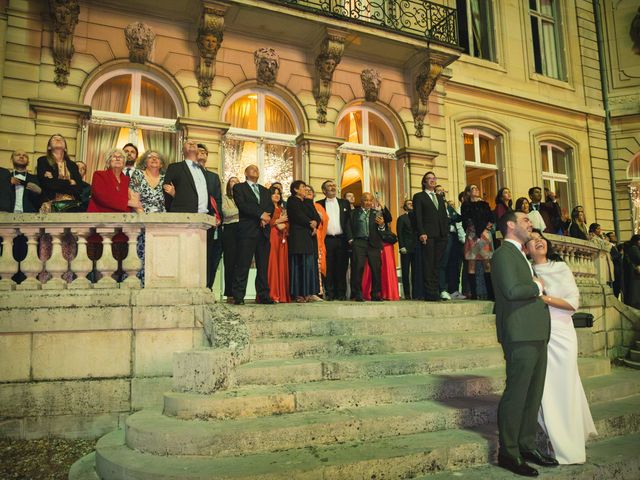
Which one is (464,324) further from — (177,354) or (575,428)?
(177,354)

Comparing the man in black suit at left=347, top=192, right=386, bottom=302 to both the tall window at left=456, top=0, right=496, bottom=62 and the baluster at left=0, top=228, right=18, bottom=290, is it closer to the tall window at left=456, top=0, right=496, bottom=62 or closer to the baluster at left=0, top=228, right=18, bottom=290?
the baluster at left=0, top=228, right=18, bottom=290

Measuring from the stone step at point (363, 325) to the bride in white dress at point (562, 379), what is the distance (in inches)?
79.2

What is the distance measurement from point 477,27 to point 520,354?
40.8 ft

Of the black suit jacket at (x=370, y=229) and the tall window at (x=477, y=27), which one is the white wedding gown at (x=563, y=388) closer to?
the black suit jacket at (x=370, y=229)

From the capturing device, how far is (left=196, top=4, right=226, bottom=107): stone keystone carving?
29.1 feet

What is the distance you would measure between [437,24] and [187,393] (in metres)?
10.4

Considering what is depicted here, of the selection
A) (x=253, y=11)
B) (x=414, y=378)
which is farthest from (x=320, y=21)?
(x=414, y=378)

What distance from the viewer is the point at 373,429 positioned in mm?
3477

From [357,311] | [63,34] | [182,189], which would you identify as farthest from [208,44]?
[357,311]

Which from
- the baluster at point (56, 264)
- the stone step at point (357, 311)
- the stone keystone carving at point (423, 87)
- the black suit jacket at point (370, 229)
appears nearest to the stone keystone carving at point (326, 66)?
the stone keystone carving at point (423, 87)

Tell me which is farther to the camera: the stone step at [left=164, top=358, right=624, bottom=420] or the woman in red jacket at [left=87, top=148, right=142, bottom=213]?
the woman in red jacket at [left=87, top=148, right=142, bottom=213]

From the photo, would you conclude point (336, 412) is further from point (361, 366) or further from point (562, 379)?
point (562, 379)

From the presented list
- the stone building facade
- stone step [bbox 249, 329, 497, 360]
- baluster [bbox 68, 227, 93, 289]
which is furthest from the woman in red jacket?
the stone building facade

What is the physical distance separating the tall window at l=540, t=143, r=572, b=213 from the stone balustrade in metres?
11.6
